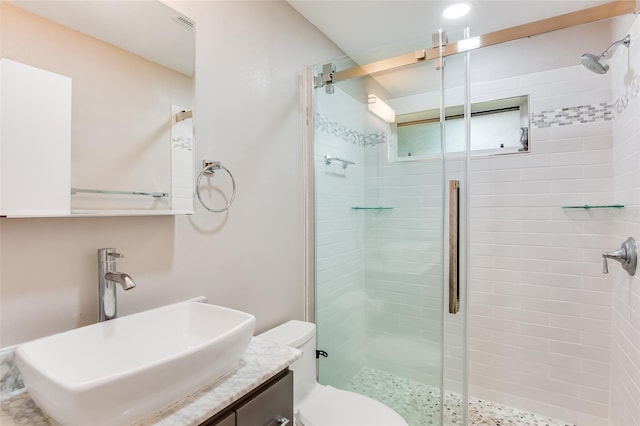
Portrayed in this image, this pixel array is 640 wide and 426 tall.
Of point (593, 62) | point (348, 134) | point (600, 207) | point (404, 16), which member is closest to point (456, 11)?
point (404, 16)

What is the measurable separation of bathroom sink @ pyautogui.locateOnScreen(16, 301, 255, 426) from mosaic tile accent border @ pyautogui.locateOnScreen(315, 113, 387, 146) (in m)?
1.40

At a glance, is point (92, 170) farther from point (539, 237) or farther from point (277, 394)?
point (539, 237)

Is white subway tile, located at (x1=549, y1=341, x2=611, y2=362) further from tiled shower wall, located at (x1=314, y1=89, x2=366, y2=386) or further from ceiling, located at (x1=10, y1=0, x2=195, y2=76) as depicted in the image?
ceiling, located at (x1=10, y1=0, x2=195, y2=76)

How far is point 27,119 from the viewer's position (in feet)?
3.02

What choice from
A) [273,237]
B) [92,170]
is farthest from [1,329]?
[273,237]

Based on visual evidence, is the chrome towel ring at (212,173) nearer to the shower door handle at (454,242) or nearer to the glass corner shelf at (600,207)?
the shower door handle at (454,242)

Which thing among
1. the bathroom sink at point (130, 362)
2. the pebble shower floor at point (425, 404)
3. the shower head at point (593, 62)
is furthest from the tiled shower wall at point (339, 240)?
the shower head at point (593, 62)

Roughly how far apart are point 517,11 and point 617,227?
4.56 ft

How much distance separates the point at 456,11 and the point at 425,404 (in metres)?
2.30

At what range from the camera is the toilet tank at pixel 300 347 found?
1639 millimetres

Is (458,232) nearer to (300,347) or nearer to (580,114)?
(300,347)

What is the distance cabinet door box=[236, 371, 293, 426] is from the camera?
0.92 metres

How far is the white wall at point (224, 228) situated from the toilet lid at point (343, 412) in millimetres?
444

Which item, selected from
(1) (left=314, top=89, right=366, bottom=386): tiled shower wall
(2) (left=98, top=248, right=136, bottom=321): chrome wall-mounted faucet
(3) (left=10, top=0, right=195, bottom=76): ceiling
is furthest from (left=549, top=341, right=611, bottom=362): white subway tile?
(3) (left=10, top=0, right=195, bottom=76): ceiling
